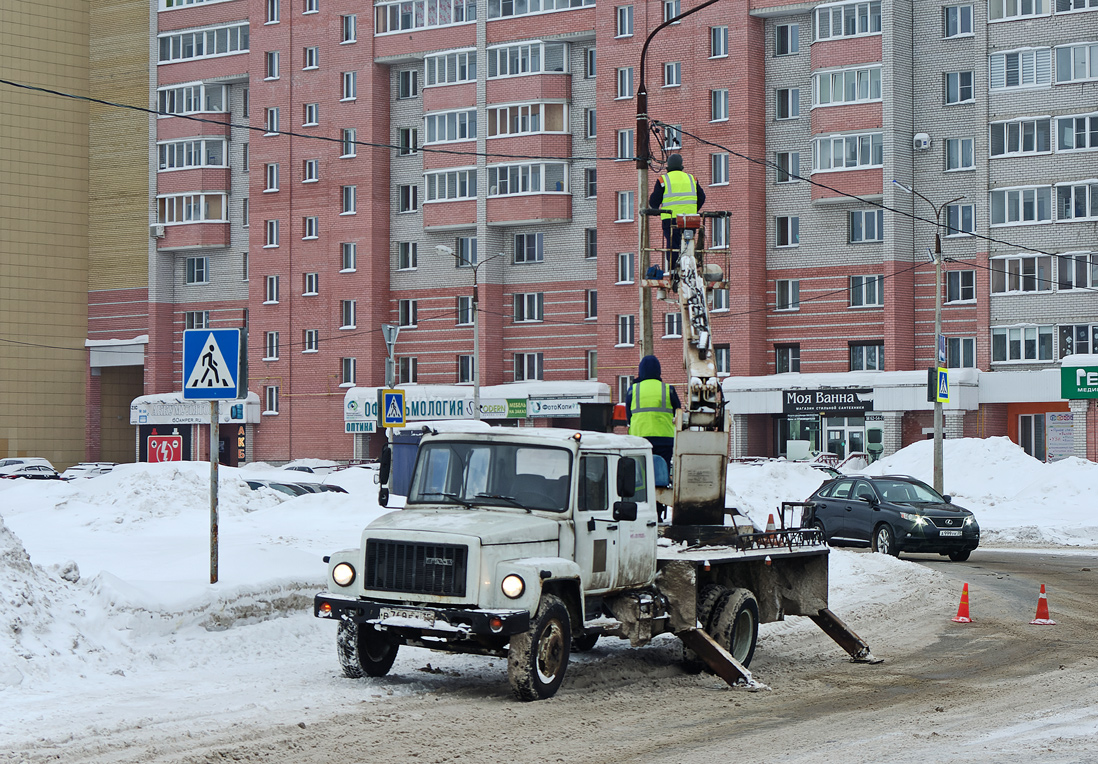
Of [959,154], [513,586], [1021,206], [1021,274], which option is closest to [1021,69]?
[959,154]

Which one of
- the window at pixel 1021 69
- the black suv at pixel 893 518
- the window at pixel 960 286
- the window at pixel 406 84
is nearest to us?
the black suv at pixel 893 518

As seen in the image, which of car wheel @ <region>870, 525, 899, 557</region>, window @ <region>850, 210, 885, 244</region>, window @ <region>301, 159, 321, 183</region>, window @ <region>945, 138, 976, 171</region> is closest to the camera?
car wheel @ <region>870, 525, 899, 557</region>

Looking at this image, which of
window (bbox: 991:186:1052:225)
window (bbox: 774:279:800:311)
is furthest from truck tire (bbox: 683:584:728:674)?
window (bbox: 774:279:800:311)

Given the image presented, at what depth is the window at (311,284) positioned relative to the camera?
70688 millimetres

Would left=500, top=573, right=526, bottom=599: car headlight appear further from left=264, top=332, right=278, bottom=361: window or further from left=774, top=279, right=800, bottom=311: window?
left=264, top=332, right=278, bottom=361: window

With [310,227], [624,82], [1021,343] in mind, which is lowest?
[1021,343]

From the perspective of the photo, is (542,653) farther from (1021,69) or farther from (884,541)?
(1021,69)

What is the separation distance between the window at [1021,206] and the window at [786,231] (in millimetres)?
8310

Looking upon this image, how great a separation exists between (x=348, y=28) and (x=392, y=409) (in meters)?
48.2

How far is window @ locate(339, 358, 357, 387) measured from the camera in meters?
69.4

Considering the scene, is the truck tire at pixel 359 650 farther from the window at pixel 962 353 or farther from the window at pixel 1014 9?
the window at pixel 1014 9

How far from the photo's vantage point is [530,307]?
2628 inches

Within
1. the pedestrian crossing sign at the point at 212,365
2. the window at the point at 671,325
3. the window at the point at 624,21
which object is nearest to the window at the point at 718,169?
the window at the point at 671,325

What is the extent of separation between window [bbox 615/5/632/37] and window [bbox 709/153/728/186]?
6.88 m
